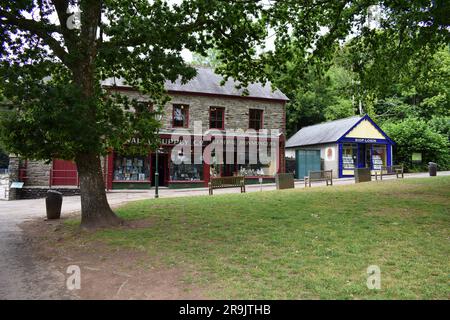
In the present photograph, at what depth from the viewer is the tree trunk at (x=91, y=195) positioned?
909 centimetres

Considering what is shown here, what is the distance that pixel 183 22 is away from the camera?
30.6 feet

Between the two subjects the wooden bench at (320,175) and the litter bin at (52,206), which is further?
Answer: the wooden bench at (320,175)

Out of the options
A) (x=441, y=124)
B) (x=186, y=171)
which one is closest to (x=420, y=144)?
(x=441, y=124)

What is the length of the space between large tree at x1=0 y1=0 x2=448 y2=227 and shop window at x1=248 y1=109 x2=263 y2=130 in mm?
15476

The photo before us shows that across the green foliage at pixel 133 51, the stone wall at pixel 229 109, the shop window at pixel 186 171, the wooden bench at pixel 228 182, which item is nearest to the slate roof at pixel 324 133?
the stone wall at pixel 229 109

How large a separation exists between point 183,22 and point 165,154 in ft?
53.8

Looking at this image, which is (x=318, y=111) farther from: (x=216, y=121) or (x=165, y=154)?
(x=165, y=154)

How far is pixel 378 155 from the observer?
31.6 metres

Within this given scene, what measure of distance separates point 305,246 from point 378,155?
28.1 metres

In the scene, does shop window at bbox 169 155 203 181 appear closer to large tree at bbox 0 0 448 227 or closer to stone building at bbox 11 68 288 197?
stone building at bbox 11 68 288 197

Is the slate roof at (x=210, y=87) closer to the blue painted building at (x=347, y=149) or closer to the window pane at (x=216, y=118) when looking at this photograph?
the window pane at (x=216, y=118)

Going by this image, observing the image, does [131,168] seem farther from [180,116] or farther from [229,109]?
[229,109]

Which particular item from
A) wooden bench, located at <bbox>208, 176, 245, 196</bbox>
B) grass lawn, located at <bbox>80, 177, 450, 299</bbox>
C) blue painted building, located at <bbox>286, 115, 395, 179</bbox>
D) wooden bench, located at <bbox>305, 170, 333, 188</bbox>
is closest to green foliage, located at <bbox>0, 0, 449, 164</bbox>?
grass lawn, located at <bbox>80, 177, 450, 299</bbox>

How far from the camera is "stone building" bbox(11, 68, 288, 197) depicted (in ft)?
76.5
